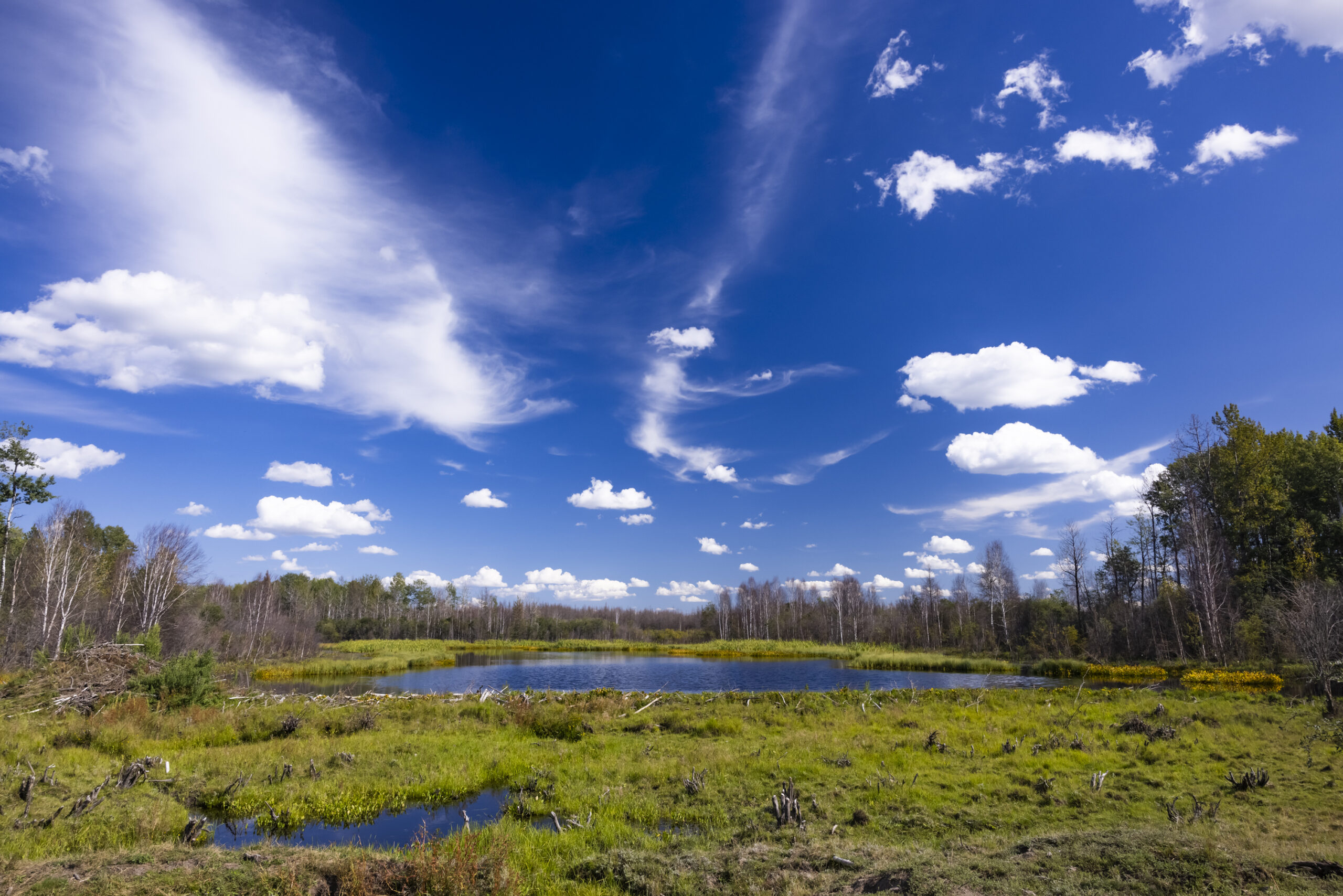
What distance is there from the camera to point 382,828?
12.4 meters

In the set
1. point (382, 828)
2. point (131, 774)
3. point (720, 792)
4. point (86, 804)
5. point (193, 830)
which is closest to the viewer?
point (193, 830)

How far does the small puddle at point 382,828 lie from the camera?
11.3m

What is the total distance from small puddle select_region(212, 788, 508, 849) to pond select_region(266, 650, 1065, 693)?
53.1 ft

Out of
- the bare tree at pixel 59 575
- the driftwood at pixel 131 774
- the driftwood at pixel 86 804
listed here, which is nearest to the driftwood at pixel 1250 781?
the driftwood at pixel 86 804

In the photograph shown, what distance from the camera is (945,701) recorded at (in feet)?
83.7

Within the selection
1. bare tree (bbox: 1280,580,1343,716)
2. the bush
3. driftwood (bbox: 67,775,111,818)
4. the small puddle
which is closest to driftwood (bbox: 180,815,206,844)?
the small puddle

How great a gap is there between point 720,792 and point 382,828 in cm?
745

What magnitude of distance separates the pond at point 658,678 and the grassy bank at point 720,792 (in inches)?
409

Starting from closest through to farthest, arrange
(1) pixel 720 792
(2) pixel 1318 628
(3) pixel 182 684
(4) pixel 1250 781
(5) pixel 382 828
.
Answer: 1. (5) pixel 382 828
2. (4) pixel 1250 781
3. (1) pixel 720 792
4. (3) pixel 182 684
5. (2) pixel 1318 628

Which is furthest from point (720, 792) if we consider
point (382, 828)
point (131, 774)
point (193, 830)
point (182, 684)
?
point (182, 684)

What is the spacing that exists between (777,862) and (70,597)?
51.5 metres

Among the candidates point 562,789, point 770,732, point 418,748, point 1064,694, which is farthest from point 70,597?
point 1064,694

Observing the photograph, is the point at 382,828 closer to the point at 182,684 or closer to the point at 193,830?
the point at 193,830

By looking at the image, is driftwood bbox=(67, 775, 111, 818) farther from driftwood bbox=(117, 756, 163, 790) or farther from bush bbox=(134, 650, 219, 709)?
bush bbox=(134, 650, 219, 709)
